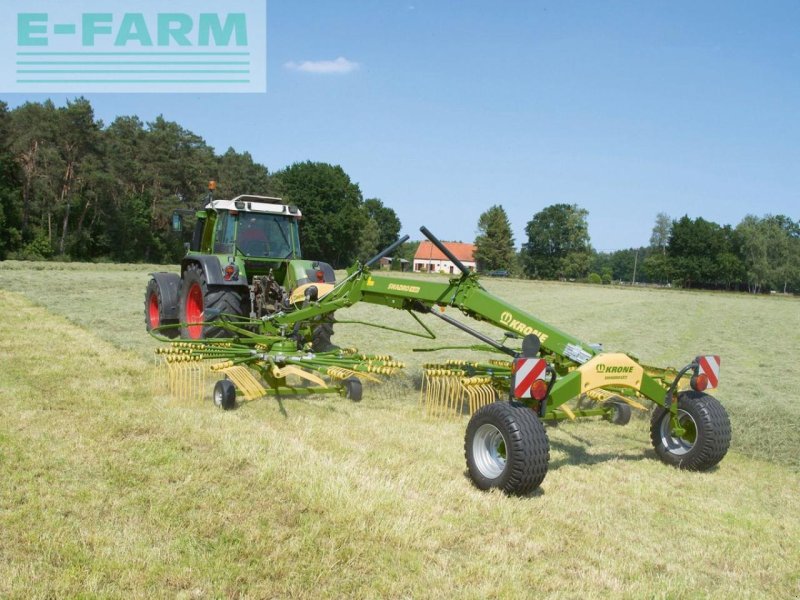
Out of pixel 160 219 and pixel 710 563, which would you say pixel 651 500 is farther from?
pixel 160 219

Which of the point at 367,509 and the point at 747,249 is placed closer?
the point at 367,509

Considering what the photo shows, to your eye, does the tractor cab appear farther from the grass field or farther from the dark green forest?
the dark green forest

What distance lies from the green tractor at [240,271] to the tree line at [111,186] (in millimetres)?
25906

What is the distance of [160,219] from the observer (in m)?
50.7

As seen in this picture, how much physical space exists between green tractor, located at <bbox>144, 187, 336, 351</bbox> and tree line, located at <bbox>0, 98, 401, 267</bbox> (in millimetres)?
25906

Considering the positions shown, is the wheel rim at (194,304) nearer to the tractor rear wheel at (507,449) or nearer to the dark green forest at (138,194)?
the tractor rear wheel at (507,449)

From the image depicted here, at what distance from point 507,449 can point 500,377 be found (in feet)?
6.71

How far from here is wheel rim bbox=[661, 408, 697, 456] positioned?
17.4 ft

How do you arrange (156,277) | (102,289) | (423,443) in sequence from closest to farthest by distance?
1. (423,443)
2. (156,277)
3. (102,289)

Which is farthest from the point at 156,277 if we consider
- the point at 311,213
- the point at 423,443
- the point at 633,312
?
the point at 311,213

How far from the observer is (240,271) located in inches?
348

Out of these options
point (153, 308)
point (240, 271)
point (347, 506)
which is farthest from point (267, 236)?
point (347, 506)

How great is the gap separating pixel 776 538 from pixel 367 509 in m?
2.45

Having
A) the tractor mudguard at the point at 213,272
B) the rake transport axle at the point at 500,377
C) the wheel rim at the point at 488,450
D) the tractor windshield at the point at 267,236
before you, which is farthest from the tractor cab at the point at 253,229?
the wheel rim at the point at 488,450
